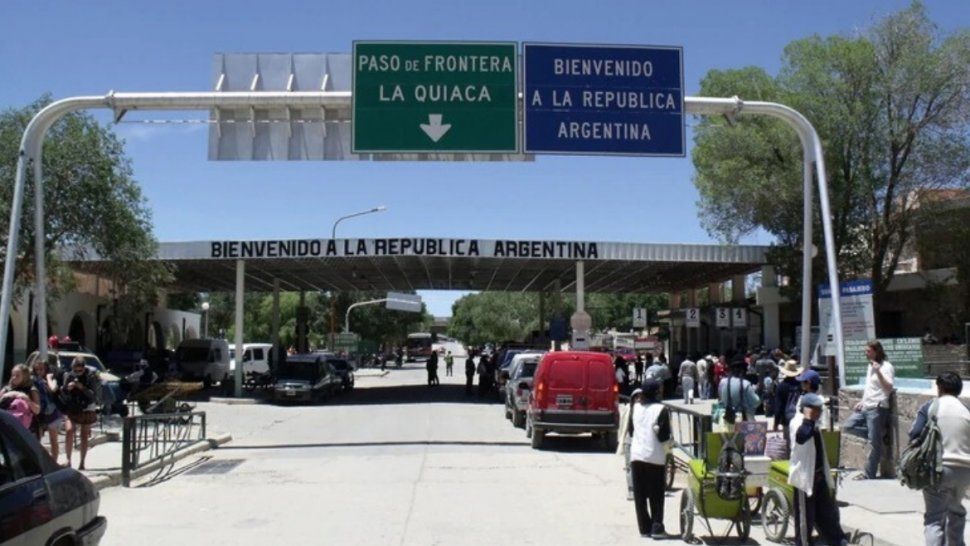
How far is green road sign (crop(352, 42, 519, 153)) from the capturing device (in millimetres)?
15273

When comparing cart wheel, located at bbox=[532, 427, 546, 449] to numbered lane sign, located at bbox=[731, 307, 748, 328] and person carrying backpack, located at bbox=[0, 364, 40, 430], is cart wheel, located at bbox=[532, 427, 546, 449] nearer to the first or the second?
person carrying backpack, located at bbox=[0, 364, 40, 430]

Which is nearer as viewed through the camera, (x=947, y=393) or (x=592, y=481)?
(x=947, y=393)

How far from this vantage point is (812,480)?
8172mm

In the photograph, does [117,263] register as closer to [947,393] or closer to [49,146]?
[49,146]

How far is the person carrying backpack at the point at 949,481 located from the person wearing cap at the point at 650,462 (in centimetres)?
256

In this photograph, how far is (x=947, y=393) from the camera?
25.0 feet

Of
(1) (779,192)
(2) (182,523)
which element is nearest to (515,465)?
(2) (182,523)

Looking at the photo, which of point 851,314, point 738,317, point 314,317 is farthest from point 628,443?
point 314,317

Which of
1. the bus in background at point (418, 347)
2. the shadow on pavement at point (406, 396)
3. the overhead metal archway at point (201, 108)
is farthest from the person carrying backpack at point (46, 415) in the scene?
the bus in background at point (418, 347)

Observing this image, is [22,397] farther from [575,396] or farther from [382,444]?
[575,396]

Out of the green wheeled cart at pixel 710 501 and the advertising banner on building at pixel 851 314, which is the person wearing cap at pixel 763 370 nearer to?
the advertising banner on building at pixel 851 314

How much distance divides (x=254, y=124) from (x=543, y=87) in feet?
15.8

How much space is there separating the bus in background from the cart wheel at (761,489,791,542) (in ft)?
310

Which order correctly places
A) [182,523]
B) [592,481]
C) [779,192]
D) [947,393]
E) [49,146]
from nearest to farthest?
[947,393], [182,523], [592,481], [49,146], [779,192]
